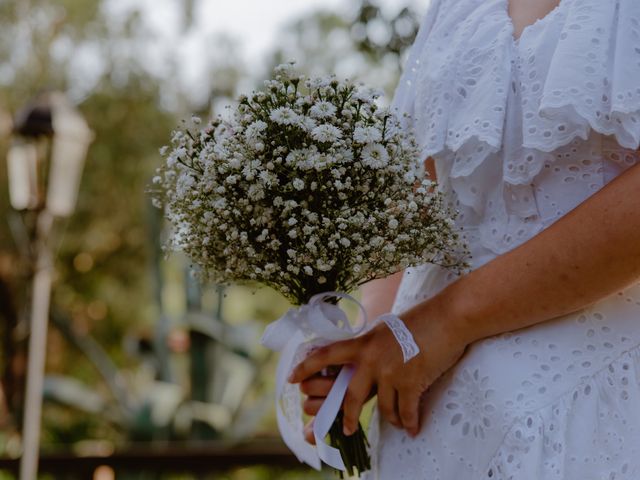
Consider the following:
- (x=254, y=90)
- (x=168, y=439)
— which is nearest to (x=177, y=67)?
(x=168, y=439)

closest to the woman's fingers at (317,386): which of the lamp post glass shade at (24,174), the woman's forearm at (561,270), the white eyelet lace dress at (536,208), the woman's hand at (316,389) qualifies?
the woman's hand at (316,389)

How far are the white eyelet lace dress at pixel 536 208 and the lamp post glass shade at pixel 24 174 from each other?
5108 mm

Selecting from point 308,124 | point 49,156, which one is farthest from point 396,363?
point 49,156

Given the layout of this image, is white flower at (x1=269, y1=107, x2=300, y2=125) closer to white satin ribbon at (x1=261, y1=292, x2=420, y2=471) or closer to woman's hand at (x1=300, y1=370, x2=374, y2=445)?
white satin ribbon at (x1=261, y1=292, x2=420, y2=471)

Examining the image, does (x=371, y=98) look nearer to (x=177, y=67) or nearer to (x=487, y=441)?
(x=487, y=441)

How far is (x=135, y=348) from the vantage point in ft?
26.1

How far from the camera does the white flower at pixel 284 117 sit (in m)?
1.21

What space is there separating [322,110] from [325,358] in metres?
0.43

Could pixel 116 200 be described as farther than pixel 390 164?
Yes

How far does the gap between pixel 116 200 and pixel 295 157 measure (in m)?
13.4

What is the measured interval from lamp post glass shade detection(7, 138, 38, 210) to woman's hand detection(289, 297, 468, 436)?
502cm

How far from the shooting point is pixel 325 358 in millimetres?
1361

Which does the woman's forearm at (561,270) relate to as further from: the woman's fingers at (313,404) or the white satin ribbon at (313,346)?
the woman's fingers at (313,404)

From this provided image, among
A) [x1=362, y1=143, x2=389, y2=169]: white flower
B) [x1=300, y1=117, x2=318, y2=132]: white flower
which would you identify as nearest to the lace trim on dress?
[x1=362, y1=143, x2=389, y2=169]: white flower
